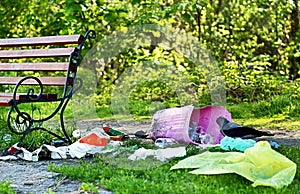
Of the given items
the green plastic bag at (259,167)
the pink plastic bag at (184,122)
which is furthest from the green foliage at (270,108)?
the green plastic bag at (259,167)

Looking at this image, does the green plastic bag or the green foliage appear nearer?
the green plastic bag

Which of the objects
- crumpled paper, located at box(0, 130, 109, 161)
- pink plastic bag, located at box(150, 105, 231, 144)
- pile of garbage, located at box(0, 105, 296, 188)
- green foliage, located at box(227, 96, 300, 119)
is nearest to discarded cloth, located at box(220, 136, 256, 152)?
pile of garbage, located at box(0, 105, 296, 188)

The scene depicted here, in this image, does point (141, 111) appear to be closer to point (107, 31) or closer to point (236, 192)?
point (107, 31)

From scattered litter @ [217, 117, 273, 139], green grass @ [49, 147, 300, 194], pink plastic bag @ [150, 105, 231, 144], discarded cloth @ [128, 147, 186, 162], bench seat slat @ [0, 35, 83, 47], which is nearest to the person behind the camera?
green grass @ [49, 147, 300, 194]

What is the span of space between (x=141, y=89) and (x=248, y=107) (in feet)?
6.89

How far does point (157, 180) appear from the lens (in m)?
3.11

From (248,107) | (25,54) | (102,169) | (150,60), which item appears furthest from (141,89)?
(102,169)

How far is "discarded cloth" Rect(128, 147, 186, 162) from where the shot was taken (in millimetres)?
3719

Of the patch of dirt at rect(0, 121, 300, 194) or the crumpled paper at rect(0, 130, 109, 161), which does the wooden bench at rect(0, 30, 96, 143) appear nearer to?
the crumpled paper at rect(0, 130, 109, 161)

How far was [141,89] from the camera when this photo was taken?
26.8 feet

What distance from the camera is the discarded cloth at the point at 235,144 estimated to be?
374cm

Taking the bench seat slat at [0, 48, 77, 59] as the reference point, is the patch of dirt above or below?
below

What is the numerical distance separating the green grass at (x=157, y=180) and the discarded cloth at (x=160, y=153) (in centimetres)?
9

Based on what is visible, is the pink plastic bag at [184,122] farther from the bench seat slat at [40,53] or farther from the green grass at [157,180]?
the bench seat slat at [40,53]
